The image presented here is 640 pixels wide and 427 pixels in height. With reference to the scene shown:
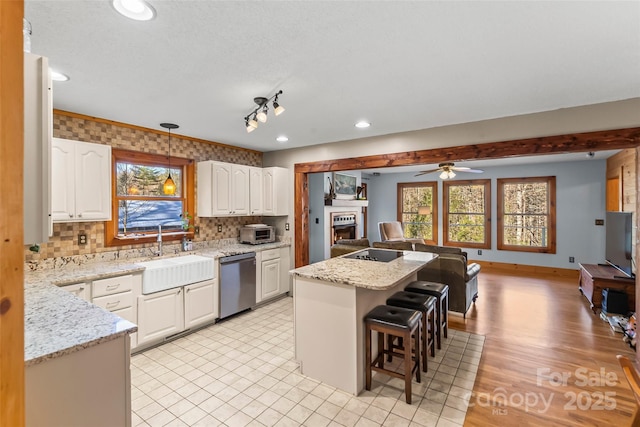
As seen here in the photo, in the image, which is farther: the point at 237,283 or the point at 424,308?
the point at 237,283

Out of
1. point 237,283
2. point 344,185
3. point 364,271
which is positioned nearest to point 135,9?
point 364,271

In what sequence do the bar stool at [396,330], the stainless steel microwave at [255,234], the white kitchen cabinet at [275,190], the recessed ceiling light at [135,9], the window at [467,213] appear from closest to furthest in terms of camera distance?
1. the recessed ceiling light at [135,9]
2. the bar stool at [396,330]
3. the stainless steel microwave at [255,234]
4. the white kitchen cabinet at [275,190]
5. the window at [467,213]

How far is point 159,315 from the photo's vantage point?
319 cm

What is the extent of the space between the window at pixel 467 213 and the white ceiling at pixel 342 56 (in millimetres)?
4813

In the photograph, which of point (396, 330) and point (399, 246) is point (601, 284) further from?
point (396, 330)

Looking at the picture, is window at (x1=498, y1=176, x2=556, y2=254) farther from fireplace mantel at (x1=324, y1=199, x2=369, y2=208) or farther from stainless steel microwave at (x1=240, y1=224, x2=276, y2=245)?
stainless steel microwave at (x1=240, y1=224, x2=276, y2=245)

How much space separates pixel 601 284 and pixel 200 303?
5369 mm

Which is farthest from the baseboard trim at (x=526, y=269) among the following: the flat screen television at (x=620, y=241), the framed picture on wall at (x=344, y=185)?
the framed picture on wall at (x=344, y=185)

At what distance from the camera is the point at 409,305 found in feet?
8.83

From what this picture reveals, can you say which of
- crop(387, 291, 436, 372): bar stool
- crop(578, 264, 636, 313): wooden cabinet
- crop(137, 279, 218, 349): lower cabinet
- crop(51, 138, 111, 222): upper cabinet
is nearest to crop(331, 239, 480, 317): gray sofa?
crop(387, 291, 436, 372): bar stool

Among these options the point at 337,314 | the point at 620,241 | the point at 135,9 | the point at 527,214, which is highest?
the point at 135,9

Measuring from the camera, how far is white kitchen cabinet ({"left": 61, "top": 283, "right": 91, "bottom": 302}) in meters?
2.57

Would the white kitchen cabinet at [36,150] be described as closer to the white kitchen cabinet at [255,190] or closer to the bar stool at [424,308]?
the bar stool at [424,308]

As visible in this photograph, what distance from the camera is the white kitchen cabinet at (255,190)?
185 inches
